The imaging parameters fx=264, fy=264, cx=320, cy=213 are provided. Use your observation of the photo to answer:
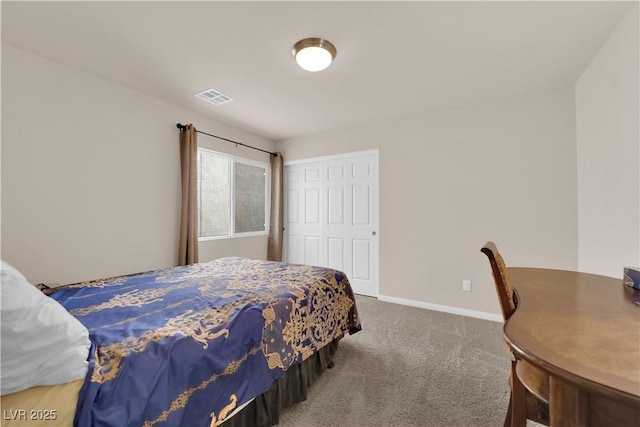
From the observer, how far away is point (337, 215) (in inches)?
167

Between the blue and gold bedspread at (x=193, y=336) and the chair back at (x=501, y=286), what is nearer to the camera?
the blue and gold bedspread at (x=193, y=336)

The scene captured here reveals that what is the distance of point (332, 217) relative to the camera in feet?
14.1

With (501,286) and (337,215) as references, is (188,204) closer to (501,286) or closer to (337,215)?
(337,215)

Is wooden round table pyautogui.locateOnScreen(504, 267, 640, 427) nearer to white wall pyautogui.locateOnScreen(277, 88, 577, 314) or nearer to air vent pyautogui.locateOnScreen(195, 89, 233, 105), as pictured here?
white wall pyautogui.locateOnScreen(277, 88, 577, 314)

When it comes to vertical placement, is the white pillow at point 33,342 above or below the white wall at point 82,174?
below

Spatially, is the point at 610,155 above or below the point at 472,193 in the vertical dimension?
above

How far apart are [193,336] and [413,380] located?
5.19 feet

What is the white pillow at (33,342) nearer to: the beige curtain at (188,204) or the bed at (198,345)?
the bed at (198,345)

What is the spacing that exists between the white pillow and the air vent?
2.45 m

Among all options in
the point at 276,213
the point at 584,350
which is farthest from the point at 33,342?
the point at 276,213

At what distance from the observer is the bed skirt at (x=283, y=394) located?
1429mm

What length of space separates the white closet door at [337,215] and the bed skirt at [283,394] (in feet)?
6.72

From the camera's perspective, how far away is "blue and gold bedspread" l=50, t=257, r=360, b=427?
38.4 inches

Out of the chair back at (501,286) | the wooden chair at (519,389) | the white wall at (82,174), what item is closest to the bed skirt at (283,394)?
the wooden chair at (519,389)
